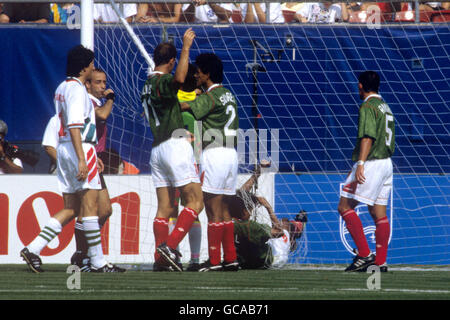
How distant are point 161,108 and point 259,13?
389 centimetres

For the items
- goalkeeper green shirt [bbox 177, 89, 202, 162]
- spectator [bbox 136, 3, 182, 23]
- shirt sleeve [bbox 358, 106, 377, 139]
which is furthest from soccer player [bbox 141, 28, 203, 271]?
spectator [bbox 136, 3, 182, 23]

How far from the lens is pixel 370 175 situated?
881 cm

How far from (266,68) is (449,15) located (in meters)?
2.60

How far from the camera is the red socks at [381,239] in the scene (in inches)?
340

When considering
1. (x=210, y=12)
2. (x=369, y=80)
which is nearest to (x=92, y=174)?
(x=369, y=80)

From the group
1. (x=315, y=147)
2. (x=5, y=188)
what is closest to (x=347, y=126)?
(x=315, y=147)

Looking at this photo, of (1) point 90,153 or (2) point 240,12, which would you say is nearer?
(1) point 90,153

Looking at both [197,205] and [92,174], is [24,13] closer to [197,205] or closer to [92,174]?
[92,174]

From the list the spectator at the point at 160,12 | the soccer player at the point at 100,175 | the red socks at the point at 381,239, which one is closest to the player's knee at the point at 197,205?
the soccer player at the point at 100,175

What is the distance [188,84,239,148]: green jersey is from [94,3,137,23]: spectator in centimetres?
306

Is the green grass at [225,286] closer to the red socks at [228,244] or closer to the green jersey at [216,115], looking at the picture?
the red socks at [228,244]

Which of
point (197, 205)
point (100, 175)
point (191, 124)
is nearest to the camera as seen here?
point (197, 205)

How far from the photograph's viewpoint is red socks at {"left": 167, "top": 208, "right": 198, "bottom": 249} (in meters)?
8.08

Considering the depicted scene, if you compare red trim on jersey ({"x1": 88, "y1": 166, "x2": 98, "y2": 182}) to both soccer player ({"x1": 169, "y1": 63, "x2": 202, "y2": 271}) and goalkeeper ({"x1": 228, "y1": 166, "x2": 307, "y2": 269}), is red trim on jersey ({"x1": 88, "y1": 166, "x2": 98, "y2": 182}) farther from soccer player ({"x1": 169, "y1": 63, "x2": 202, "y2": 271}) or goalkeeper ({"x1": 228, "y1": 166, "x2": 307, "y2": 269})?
goalkeeper ({"x1": 228, "y1": 166, "x2": 307, "y2": 269})
